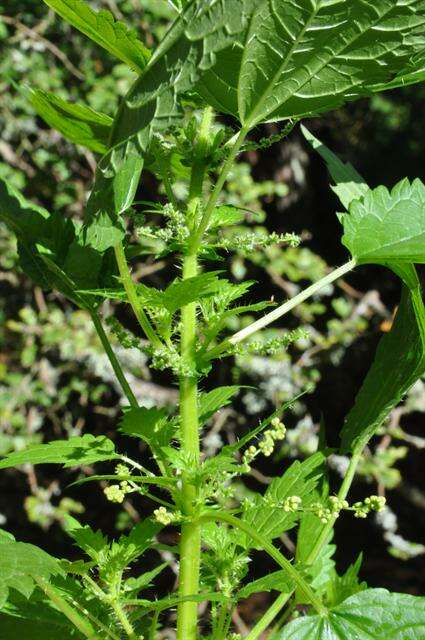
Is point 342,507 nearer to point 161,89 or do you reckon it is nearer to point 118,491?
point 118,491

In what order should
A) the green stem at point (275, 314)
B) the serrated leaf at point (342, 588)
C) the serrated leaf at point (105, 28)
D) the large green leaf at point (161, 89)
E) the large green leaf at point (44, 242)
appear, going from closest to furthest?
the large green leaf at point (161, 89) → the serrated leaf at point (105, 28) → the green stem at point (275, 314) → the large green leaf at point (44, 242) → the serrated leaf at point (342, 588)

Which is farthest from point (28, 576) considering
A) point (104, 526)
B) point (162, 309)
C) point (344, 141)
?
point (344, 141)

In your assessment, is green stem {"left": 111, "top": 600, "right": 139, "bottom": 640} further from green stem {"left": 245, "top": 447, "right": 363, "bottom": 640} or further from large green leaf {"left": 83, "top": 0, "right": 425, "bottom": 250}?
large green leaf {"left": 83, "top": 0, "right": 425, "bottom": 250}

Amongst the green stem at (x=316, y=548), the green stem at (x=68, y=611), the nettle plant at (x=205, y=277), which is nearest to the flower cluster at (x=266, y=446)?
the nettle plant at (x=205, y=277)

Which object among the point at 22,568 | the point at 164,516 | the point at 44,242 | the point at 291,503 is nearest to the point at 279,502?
the point at 291,503

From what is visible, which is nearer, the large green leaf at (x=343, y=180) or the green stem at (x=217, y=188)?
the green stem at (x=217, y=188)

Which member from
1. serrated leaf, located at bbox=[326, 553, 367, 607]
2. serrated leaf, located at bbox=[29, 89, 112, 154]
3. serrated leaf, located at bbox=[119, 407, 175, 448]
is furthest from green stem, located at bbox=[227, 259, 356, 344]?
serrated leaf, located at bbox=[326, 553, 367, 607]

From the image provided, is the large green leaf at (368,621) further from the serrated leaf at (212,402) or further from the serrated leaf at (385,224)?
the serrated leaf at (385,224)

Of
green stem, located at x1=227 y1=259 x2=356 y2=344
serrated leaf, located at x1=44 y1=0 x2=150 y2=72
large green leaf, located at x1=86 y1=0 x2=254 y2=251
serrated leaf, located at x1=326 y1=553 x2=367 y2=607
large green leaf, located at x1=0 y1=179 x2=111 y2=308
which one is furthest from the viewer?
serrated leaf, located at x1=326 y1=553 x2=367 y2=607

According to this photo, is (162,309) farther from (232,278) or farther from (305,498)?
(232,278)
